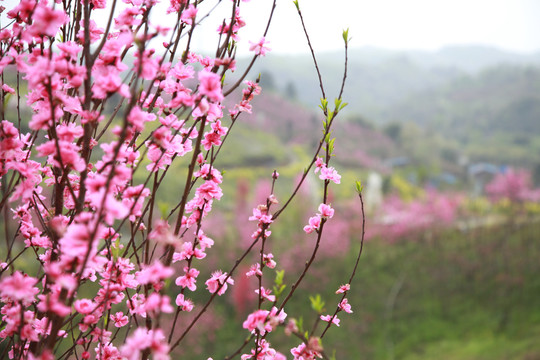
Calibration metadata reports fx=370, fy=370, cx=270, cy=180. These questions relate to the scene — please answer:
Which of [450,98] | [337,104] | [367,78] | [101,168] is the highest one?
[367,78]

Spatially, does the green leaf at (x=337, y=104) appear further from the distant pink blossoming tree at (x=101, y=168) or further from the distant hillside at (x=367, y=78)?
the distant hillside at (x=367, y=78)

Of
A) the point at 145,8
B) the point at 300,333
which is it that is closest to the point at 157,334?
the point at 300,333

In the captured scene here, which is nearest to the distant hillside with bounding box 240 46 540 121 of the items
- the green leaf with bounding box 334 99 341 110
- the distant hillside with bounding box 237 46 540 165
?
the distant hillside with bounding box 237 46 540 165

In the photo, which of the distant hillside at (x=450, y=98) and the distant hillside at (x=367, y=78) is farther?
the distant hillside at (x=367, y=78)

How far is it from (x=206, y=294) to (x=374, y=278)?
16.4ft

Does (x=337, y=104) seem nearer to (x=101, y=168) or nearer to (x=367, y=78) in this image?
(x=101, y=168)

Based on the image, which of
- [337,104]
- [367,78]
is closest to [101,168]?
[337,104]

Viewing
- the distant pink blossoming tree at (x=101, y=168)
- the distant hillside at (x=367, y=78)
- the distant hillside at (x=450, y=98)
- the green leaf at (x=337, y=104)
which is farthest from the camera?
the distant hillside at (x=367, y=78)

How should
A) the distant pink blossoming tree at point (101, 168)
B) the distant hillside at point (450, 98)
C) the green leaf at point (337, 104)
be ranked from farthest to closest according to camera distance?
the distant hillside at point (450, 98), the green leaf at point (337, 104), the distant pink blossoming tree at point (101, 168)

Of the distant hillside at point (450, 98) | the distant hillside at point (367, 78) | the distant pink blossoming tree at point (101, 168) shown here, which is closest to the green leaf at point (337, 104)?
the distant pink blossoming tree at point (101, 168)

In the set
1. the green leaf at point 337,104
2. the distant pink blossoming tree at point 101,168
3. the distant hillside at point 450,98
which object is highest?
the distant hillside at point 450,98

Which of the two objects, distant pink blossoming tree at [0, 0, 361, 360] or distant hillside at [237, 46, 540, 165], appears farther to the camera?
distant hillside at [237, 46, 540, 165]

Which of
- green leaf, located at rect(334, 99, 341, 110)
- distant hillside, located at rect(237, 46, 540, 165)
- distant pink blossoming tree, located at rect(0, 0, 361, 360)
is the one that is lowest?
distant pink blossoming tree, located at rect(0, 0, 361, 360)

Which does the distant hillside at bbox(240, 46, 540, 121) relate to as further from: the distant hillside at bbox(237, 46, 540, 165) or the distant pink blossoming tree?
the distant pink blossoming tree
